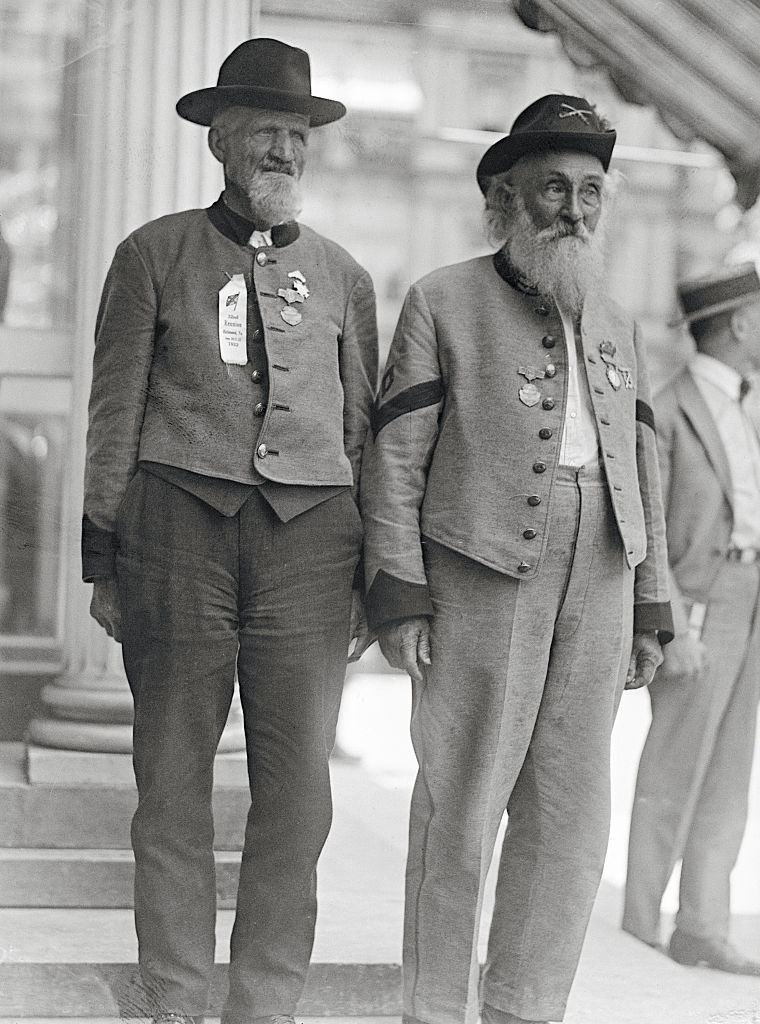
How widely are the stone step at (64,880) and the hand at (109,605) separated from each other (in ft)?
2.62

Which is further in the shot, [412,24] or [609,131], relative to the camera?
[412,24]

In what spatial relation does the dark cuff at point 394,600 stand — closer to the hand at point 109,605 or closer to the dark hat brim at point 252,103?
the hand at point 109,605

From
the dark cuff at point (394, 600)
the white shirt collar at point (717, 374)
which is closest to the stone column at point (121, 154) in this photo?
the dark cuff at point (394, 600)

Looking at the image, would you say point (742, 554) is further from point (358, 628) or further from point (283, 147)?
point (283, 147)

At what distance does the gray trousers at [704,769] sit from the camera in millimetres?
4320

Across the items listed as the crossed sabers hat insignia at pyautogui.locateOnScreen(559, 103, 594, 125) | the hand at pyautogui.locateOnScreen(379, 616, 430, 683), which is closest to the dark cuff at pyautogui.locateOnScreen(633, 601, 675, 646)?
the hand at pyautogui.locateOnScreen(379, 616, 430, 683)

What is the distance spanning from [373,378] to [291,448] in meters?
0.34

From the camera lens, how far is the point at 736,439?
4328 millimetres

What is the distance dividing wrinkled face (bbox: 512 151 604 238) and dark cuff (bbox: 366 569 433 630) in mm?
849

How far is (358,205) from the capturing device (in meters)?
3.95

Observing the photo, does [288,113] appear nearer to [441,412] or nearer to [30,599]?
[441,412]

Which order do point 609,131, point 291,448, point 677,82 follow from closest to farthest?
point 291,448, point 609,131, point 677,82

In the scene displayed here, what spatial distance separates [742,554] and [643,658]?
3.55 ft

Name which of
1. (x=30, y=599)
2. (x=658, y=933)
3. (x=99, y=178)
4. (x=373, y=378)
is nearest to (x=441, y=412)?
(x=373, y=378)
